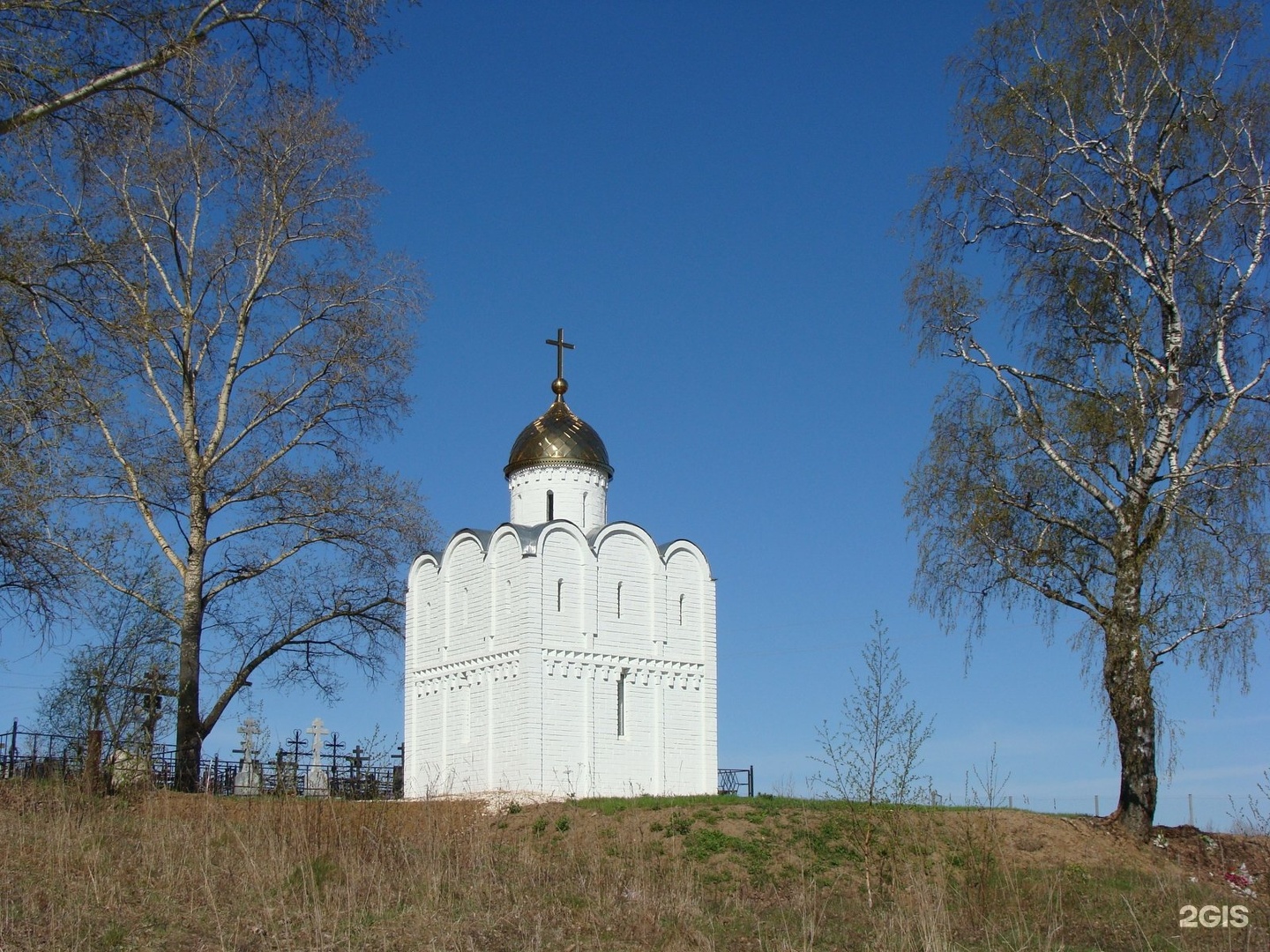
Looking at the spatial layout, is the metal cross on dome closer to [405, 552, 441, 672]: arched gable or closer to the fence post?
[405, 552, 441, 672]: arched gable

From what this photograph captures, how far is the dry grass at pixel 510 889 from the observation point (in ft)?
29.0

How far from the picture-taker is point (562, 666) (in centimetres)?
2589

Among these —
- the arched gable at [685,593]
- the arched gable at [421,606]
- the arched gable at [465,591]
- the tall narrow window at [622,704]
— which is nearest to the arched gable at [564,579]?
the tall narrow window at [622,704]

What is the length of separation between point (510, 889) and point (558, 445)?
18.7 m

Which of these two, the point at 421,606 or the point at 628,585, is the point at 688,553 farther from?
the point at 421,606

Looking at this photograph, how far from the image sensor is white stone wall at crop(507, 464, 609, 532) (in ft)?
93.6

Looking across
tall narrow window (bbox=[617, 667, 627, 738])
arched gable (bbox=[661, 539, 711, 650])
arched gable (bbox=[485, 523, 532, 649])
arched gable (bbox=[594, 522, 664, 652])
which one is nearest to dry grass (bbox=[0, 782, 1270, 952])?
tall narrow window (bbox=[617, 667, 627, 738])

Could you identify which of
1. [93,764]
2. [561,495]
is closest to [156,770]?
[93,764]

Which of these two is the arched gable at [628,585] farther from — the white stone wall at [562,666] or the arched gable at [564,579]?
the arched gable at [564,579]

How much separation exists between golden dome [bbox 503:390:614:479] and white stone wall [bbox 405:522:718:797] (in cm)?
206

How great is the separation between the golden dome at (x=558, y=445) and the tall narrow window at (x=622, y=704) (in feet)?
16.4

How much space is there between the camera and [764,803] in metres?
20.5

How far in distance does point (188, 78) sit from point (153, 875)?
21.1 feet

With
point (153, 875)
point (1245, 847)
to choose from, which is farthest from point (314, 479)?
point (1245, 847)
